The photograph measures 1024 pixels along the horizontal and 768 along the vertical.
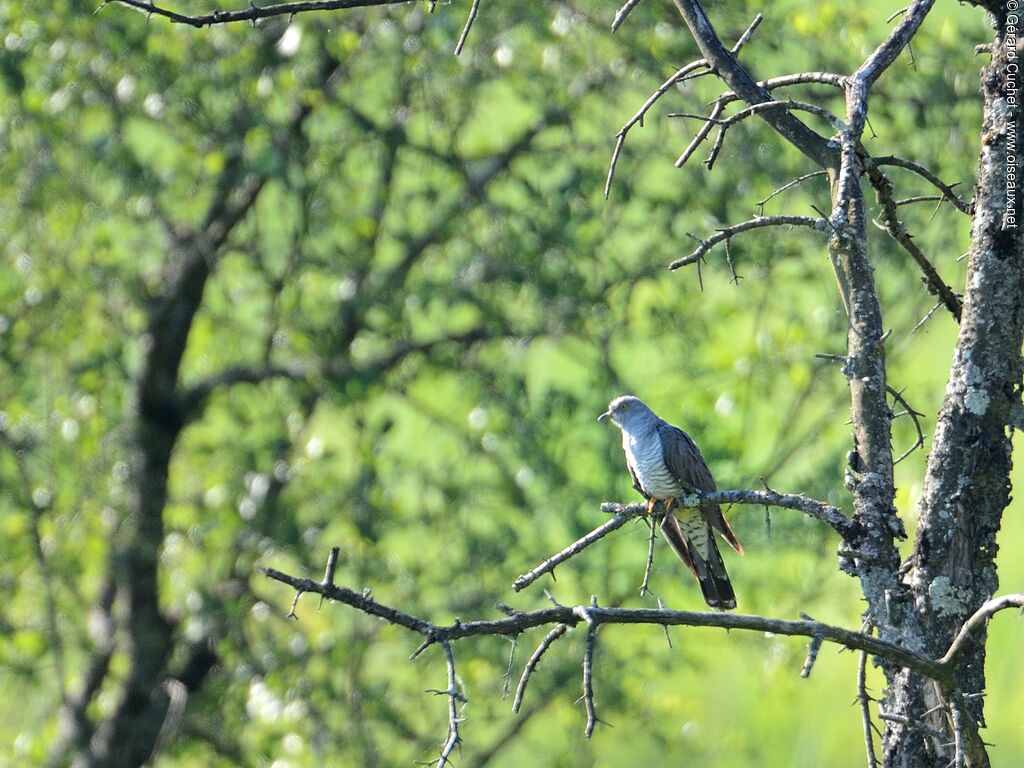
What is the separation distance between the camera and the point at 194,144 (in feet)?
22.4

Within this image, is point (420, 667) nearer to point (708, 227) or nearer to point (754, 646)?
point (754, 646)

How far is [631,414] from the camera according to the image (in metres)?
5.42

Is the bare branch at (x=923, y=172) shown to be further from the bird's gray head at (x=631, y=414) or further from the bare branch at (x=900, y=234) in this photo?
the bird's gray head at (x=631, y=414)

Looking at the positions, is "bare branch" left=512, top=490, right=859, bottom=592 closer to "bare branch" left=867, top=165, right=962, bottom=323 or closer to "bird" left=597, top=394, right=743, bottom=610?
"bare branch" left=867, top=165, right=962, bottom=323

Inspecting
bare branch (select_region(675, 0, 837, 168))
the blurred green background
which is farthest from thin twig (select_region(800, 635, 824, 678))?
the blurred green background

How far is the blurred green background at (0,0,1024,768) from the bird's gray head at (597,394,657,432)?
1101mm

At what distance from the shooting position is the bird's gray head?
5.28 metres

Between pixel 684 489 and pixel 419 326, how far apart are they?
285 centimetres

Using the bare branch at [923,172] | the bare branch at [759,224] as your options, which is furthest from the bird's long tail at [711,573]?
the bare branch at [759,224]

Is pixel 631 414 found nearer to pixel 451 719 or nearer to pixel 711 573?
pixel 711 573

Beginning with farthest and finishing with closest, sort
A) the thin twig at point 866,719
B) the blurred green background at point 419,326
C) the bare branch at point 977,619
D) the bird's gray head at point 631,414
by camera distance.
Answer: the blurred green background at point 419,326 → the bird's gray head at point 631,414 → the thin twig at point 866,719 → the bare branch at point 977,619

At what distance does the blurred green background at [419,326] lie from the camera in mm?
6656

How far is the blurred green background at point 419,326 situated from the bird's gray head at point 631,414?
1.10m

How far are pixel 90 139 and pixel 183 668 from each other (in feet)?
9.45
